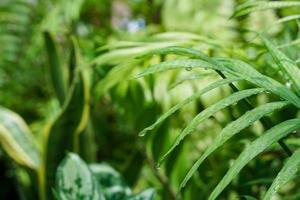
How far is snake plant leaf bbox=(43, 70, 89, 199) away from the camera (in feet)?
4.25

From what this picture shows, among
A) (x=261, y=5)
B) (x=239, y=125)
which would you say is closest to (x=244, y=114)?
(x=239, y=125)

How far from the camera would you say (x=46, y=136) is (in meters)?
1.34

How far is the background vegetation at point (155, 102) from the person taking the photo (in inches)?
21.4

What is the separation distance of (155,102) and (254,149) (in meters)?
0.71

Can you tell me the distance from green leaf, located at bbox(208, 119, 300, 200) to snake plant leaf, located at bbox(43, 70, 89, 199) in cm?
81

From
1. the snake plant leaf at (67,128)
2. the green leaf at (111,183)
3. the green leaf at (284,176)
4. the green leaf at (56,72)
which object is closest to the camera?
the green leaf at (284,176)

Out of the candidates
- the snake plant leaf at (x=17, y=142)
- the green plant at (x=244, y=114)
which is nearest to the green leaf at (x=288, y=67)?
the green plant at (x=244, y=114)

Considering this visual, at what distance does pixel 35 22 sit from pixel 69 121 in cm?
134

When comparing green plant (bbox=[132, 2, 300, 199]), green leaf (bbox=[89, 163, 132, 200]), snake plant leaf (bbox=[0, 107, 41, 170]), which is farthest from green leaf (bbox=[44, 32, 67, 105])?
green plant (bbox=[132, 2, 300, 199])

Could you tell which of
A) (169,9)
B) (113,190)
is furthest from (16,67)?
(113,190)

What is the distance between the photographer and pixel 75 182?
2.84 feet

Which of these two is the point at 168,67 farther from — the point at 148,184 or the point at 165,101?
the point at 148,184

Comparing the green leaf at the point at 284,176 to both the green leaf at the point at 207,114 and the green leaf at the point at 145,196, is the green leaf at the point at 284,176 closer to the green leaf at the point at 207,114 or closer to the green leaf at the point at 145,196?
the green leaf at the point at 207,114

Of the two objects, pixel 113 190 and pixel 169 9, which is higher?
pixel 169 9
